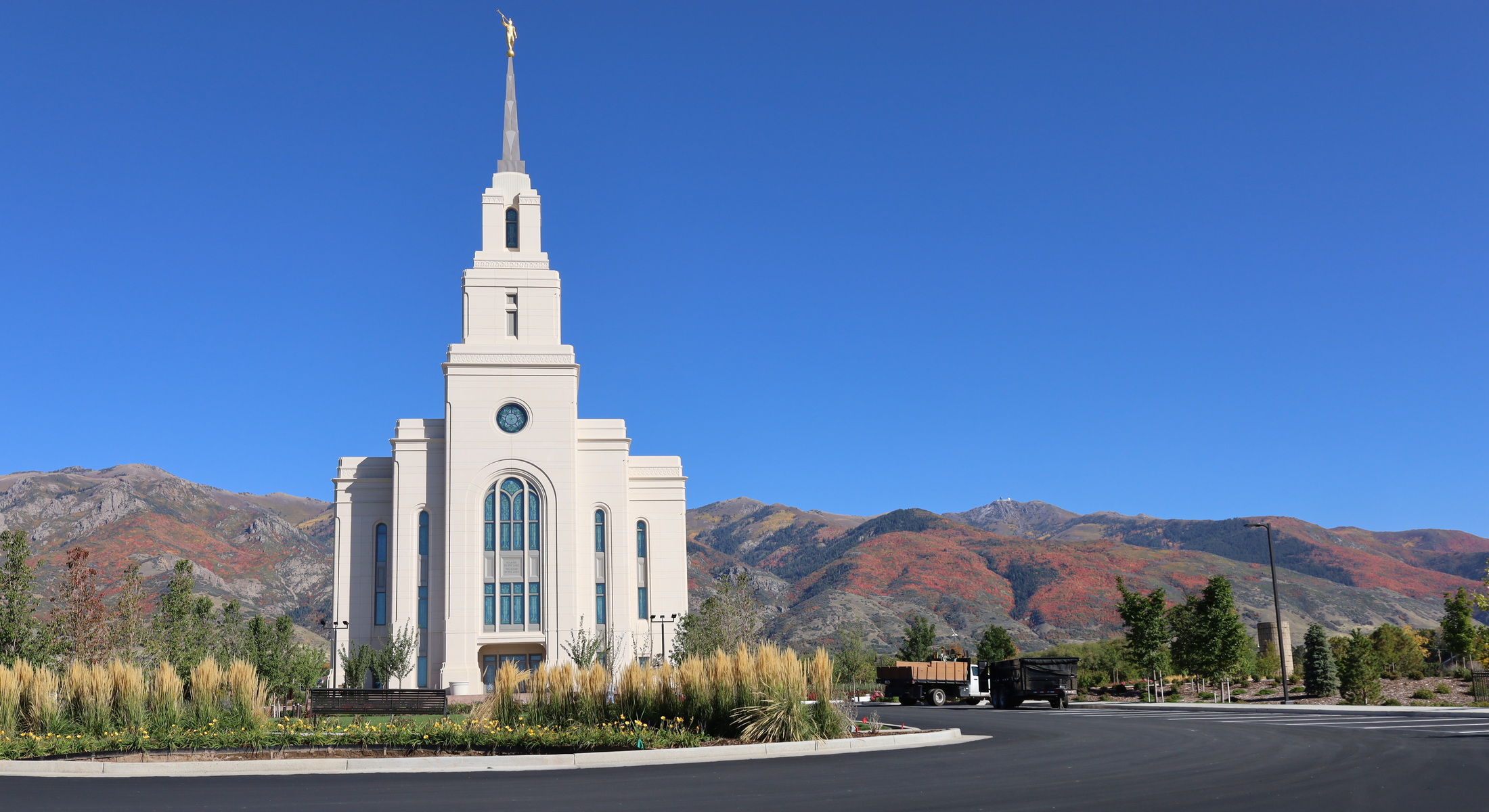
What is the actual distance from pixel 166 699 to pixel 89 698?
1346 mm

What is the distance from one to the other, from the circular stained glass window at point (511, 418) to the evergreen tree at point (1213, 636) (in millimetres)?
31672

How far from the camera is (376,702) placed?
29.4 m

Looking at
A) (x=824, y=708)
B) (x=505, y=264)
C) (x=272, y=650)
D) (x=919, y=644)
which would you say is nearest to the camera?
(x=824, y=708)

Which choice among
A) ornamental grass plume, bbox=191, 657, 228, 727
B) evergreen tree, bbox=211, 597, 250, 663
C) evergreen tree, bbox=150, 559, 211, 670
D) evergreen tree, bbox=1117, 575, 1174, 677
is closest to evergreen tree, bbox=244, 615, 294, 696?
evergreen tree, bbox=211, 597, 250, 663

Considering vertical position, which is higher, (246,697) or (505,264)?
(505,264)

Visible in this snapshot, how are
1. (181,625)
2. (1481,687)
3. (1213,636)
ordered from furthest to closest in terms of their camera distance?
(181,625) < (1213,636) < (1481,687)

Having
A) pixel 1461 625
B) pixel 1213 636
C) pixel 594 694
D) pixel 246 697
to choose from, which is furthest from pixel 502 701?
pixel 1461 625

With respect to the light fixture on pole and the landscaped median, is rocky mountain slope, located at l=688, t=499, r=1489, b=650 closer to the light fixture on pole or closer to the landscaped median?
the light fixture on pole

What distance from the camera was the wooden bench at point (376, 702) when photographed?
94.4ft

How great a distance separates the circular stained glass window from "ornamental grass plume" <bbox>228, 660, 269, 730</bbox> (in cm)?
3352

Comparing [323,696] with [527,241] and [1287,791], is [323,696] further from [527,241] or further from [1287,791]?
[527,241]

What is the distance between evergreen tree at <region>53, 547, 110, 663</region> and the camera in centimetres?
3847

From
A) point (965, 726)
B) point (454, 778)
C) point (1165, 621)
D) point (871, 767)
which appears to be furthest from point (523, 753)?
point (1165, 621)

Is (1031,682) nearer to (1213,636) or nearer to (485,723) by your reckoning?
(1213,636)
